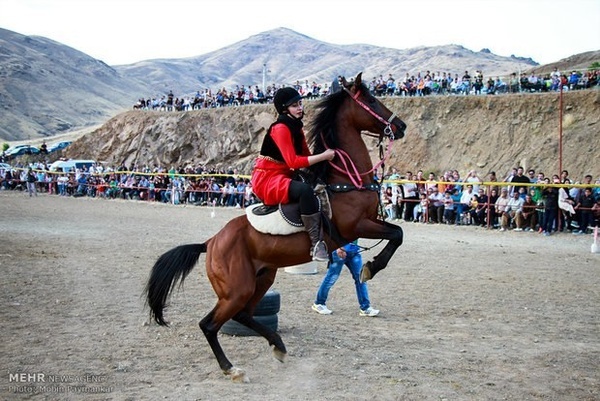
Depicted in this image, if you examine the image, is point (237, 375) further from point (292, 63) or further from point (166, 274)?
point (292, 63)

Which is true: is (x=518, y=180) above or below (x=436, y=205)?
above

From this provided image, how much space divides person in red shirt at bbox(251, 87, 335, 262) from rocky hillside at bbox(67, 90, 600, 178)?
28887 millimetres

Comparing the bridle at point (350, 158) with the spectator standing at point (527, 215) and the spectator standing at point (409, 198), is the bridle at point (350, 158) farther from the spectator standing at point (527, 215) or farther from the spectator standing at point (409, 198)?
the spectator standing at point (409, 198)

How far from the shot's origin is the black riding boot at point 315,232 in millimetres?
6395

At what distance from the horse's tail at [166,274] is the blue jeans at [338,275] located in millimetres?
2462

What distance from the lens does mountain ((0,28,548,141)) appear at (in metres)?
107

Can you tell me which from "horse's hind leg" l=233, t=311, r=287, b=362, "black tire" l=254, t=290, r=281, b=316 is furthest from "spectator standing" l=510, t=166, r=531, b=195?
"horse's hind leg" l=233, t=311, r=287, b=362

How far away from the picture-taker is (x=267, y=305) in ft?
24.6

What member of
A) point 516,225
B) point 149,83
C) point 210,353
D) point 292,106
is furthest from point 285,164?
point 149,83

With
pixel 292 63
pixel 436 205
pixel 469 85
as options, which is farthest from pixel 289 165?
pixel 292 63

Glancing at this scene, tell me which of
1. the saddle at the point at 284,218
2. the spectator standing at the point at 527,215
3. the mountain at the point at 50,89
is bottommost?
the spectator standing at the point at 527,215

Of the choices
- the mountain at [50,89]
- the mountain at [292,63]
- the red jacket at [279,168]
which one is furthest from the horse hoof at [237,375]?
the mountain at [50,89]

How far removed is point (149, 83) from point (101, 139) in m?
107

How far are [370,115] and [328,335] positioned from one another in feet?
9.26
